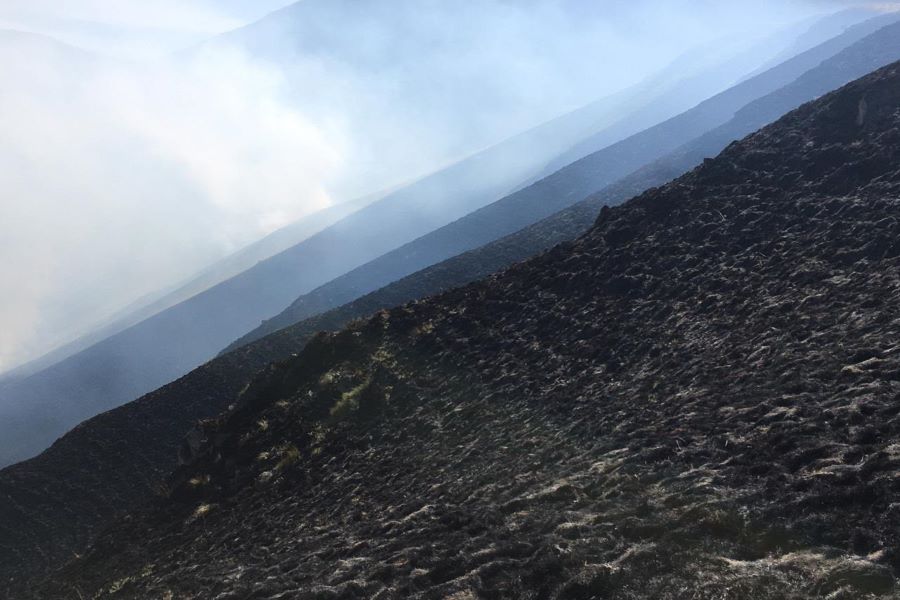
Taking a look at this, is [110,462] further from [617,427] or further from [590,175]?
[590,175]

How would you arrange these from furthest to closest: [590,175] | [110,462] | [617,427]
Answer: [590,175] < [110,462] < [617,427]

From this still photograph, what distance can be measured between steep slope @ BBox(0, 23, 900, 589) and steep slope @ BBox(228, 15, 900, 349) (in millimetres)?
42385

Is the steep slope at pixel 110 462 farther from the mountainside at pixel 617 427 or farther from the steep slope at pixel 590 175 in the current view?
the steep slope at pixel 590 175

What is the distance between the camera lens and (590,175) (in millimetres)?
149125

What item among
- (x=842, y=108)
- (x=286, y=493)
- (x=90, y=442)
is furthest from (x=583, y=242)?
(x=90, y=442)

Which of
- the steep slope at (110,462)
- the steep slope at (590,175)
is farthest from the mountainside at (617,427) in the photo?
the steep slope at (590,175)

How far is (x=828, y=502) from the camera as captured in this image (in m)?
7.30

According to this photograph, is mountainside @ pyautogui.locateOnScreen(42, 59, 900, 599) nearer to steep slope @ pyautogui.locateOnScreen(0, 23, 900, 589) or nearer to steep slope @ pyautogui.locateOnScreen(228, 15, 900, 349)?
steep slope @ pyautogui.locateOnScreen(0, 23, 900, 589)

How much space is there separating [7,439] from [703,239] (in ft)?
485

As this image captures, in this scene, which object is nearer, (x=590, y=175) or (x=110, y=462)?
(x=110, y=462)

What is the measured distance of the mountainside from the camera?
7691mm

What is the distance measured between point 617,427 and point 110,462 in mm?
31549

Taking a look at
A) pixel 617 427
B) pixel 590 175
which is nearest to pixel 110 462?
pixel 617 427

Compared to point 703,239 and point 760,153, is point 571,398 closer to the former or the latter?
point 703,239
